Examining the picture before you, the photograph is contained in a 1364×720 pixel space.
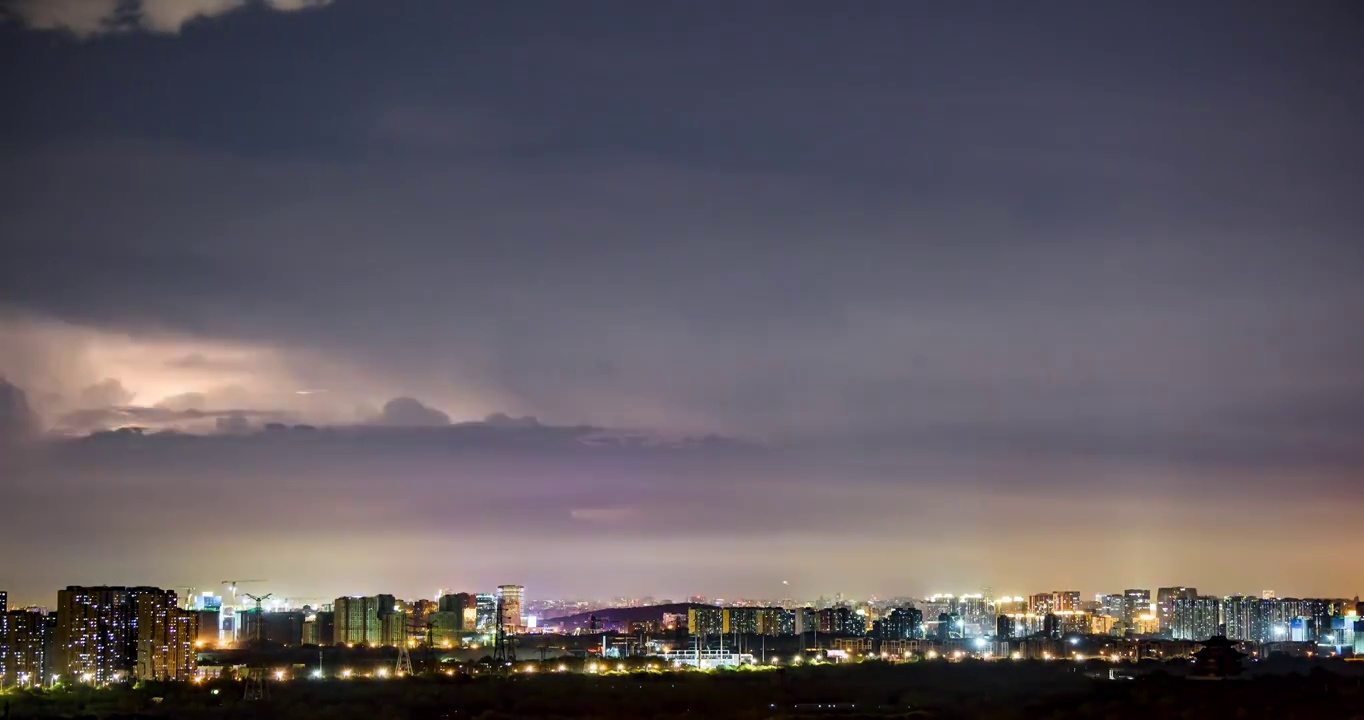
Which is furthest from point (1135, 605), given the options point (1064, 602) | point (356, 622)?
point (356, 622)

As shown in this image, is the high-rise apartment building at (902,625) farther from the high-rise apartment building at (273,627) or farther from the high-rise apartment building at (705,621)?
the high-rise apartment building at (273,627)

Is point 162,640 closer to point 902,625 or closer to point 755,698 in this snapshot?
point 755,698

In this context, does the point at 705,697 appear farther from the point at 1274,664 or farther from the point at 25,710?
the point at 1274,664

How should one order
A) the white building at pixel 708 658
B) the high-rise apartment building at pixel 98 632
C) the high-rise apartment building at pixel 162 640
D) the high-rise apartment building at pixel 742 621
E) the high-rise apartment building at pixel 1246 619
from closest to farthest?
the high-rise apartment building at pixel 98 632
the high-rise apartment building at pixel 162 640
the white building at pixel 708 658
the high-rise apartment building at pixel 1246 619
the high-rise apartment building at pixel 742 621

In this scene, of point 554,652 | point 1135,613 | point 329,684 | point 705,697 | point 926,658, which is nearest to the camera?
point 705,697

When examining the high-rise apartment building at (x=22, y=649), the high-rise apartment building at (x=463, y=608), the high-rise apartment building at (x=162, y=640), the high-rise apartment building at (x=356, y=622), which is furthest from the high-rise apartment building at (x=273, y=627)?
the high-rise apartment building at (x=22, y=649)

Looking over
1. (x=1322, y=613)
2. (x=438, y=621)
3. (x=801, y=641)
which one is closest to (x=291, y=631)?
(x=438, y=621)

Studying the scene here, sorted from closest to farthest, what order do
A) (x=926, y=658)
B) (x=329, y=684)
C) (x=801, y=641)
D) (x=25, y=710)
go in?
(x=25, y=710) < (x=329, y=684) < (x=926, y=658) < (x=801, y=641)
